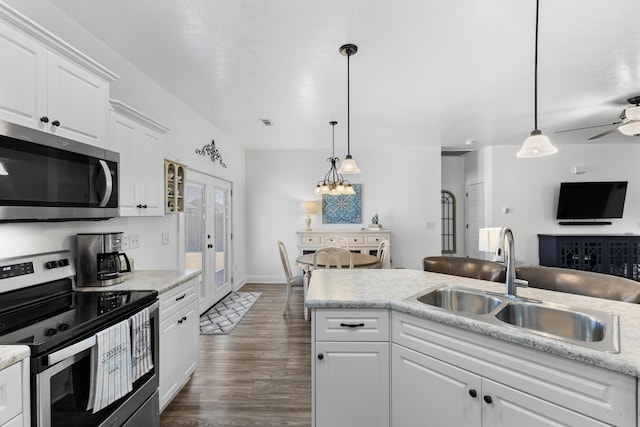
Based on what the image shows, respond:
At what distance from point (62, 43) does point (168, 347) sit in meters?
1.85

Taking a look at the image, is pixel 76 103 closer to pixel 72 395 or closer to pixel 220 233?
pixel 72 395

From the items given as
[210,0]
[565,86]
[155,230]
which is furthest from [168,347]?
[565,86]

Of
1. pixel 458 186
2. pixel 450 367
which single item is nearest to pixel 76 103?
pixel 450 367

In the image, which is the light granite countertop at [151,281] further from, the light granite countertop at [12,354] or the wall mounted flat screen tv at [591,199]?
the wall mounted flat screen tv at [591,199]

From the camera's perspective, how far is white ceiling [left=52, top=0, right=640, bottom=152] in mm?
1819

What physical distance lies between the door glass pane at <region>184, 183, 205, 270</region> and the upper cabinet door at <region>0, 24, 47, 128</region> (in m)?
2.20

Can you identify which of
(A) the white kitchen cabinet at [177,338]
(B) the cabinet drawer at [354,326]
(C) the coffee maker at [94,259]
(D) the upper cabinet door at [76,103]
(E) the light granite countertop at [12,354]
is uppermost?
(D) the upper cabinet door at [76,103]

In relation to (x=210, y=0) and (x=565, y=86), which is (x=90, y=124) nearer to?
(x=210, y=0)

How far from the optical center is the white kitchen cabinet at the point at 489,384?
0.96 metres

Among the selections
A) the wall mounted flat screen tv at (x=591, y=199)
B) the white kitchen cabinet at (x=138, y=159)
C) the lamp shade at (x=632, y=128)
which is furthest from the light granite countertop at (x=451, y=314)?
the wall mounted flat screen tv at (x=591, y=199)

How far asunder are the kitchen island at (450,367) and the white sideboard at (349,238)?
3308mm

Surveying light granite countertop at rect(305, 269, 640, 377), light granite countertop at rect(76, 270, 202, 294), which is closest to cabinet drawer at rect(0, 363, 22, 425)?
light granite countertop at rect(76, 270, 202, 294)

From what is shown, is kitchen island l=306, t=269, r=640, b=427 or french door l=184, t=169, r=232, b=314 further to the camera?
french door l=184, t=169, r=232, b=314

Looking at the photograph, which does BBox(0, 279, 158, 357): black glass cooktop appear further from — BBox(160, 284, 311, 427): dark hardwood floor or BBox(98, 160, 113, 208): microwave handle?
BBox(160, 284, 311, 427): dark hardwood floor
